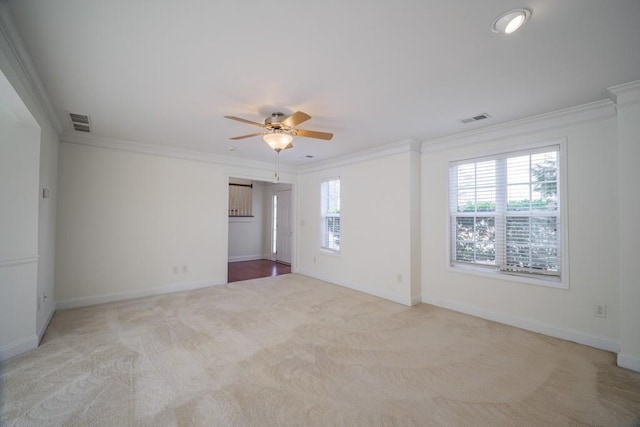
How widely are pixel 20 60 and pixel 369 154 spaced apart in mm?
4124

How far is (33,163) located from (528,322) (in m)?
5.76

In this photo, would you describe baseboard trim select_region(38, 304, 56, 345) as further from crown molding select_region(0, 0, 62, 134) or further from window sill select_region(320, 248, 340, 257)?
window sill select_region(320, 248, 340, 257)

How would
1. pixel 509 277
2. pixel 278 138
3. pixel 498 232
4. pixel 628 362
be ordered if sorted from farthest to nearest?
1. pixel 498 232
2. pixel 509 277
3. pixel 278 138
4. pixel 628 362

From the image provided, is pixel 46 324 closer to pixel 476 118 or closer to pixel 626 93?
pixel 476 118

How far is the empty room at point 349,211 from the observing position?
5.77 ft

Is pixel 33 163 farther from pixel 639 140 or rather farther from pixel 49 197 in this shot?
pixel 639 140

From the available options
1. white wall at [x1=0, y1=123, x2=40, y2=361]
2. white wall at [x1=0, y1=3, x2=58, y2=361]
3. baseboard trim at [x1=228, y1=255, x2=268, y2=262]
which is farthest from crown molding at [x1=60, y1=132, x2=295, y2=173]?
baseboard trim at [x1=228, y1=255, x2=268, y2=262]

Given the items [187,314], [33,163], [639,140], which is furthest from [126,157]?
[639,140]

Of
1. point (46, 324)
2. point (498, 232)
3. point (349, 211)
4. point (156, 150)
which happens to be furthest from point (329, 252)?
point (46, 324)

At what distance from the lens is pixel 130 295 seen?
13.9 feet

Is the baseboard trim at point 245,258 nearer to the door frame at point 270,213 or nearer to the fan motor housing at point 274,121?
A: the door frame at point 270,213

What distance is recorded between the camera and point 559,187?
3.02m

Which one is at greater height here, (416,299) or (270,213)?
(270,213)

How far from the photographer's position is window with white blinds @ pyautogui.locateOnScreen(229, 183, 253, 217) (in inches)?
308
